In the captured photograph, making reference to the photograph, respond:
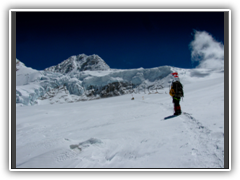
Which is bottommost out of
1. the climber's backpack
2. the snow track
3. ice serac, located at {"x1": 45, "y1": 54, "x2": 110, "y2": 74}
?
the snow track

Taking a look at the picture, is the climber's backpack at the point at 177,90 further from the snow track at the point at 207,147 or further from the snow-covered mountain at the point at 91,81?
the snow-covered mountain at the point at 91,81

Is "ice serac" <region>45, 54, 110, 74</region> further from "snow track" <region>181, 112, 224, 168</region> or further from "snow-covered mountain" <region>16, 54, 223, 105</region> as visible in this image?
"snow track" <region>181, 112, 224, 168</region>

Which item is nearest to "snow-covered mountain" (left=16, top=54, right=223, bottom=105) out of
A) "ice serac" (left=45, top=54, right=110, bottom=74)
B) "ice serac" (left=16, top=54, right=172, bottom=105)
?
"ice serac" (left=16, top=54, right=172, bottom=105)

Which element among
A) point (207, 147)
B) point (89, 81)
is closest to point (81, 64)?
point (89, 81)

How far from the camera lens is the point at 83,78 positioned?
5969 centimetres

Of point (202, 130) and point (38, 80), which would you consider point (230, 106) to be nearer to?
point (202, 130)

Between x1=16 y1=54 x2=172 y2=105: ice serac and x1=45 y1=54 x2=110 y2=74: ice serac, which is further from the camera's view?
x1=45 y1=54 x2=110 y2=74: ice serac

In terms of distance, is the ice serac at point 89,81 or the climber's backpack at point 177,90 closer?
the climber's backpack at point 177,90

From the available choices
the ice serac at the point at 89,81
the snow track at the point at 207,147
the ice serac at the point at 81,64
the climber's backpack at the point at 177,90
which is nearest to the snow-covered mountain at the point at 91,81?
the ice serac at the point at 89,81

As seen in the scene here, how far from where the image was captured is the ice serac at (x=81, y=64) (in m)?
132

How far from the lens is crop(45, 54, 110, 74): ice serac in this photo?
132 metres

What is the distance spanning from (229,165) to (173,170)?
782 millimetres

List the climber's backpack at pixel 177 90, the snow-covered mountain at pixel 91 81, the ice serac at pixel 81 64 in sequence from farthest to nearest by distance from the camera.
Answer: the ice serac at pixel 81 64 < the snow-covered mountain at pixel 91 81 < the climber's backpack at pixel 177 90
